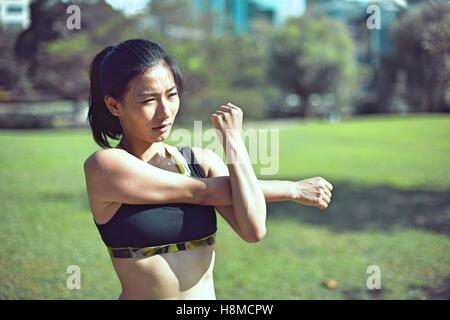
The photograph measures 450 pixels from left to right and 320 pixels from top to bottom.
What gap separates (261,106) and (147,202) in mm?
21502

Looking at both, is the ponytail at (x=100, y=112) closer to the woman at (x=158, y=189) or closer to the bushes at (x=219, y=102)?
the woman at (x=158, y=189)

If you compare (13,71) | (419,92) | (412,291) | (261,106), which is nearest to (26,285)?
(412,291)

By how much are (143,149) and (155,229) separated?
0.24m

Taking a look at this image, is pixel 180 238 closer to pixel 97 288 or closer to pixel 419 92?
pixel 97 288

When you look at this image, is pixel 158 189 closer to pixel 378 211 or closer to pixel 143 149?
pixel 143 149

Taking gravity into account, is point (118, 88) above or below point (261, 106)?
above

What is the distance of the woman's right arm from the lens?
150cm

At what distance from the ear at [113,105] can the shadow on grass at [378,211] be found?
16.1 feet

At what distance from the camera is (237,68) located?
2347 centimetres

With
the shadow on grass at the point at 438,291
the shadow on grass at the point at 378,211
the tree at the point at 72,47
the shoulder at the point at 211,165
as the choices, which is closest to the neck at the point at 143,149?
the shoulder at the point at 211,165

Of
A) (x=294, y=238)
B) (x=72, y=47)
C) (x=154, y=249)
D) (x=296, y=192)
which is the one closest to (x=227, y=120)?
(x=296, y=192)

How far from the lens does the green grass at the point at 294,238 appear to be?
4.16 meters

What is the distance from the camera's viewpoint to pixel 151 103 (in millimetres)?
1525

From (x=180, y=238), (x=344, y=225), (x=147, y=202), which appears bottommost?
(x=344, y=225)
